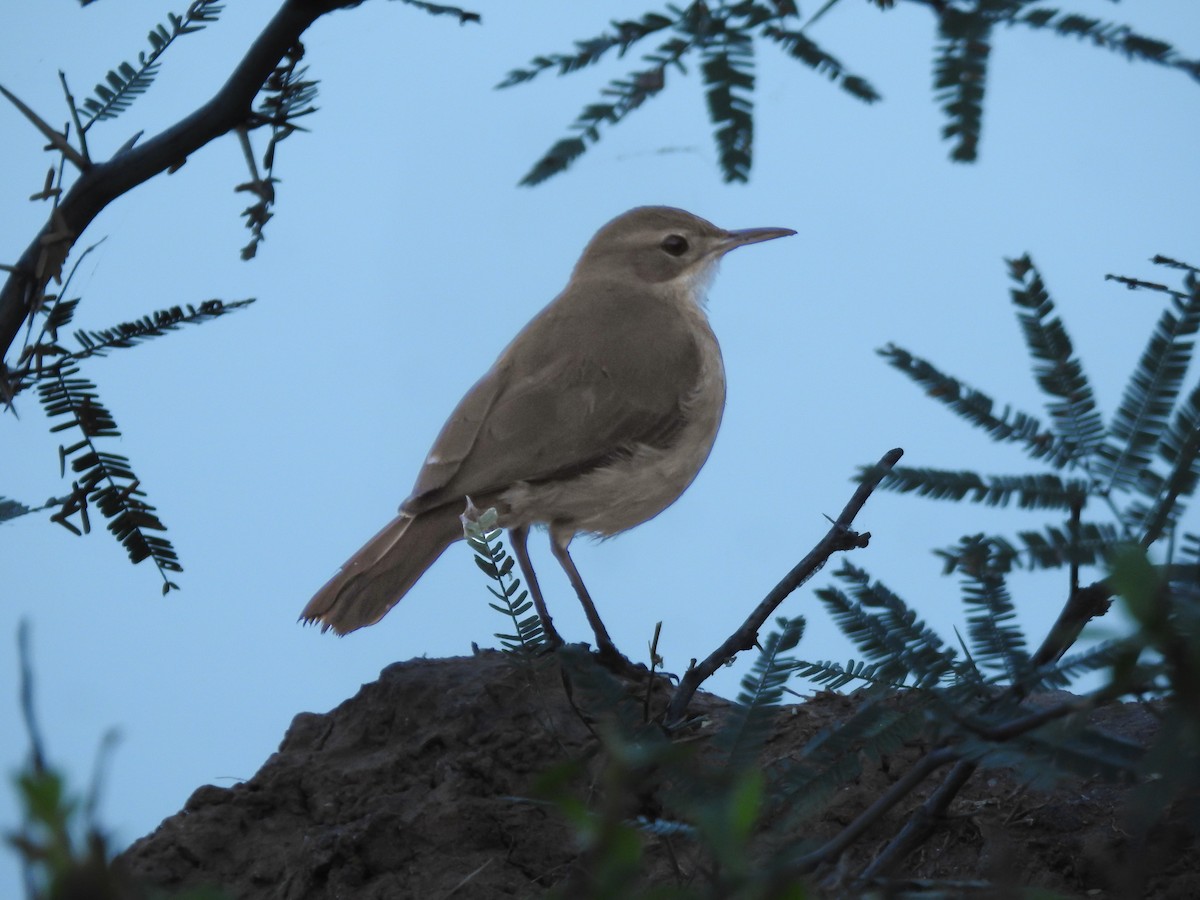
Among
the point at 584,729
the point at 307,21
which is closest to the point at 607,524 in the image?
the point at 584,729

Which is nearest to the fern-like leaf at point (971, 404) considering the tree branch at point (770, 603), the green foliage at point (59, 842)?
the tree branch at point (770, 603)

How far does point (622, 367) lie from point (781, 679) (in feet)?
8.80

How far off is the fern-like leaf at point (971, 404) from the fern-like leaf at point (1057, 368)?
0.11 ft

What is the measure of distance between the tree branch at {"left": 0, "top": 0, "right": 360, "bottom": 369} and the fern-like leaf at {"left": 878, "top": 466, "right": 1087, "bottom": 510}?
3.53 feet

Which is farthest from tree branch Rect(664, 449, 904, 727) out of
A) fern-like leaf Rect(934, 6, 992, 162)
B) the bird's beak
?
the bird's beak

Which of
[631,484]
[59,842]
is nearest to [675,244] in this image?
[631,484]

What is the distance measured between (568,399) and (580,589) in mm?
753

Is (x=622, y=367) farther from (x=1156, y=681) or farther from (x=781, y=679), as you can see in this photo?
(x=1156, y=681)

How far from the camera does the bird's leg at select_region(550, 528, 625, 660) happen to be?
4.69m

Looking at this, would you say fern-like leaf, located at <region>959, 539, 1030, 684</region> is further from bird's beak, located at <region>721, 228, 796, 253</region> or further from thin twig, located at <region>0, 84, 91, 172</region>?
bird's beak, located at <region>721, 228, 796, 253</region>

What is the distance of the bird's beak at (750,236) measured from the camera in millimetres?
5457

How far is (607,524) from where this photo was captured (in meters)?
4.65

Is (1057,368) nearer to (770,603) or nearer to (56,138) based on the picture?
(770,603)

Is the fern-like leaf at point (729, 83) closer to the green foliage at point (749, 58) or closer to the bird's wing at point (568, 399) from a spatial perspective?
the green foliage at point (749, 58)
